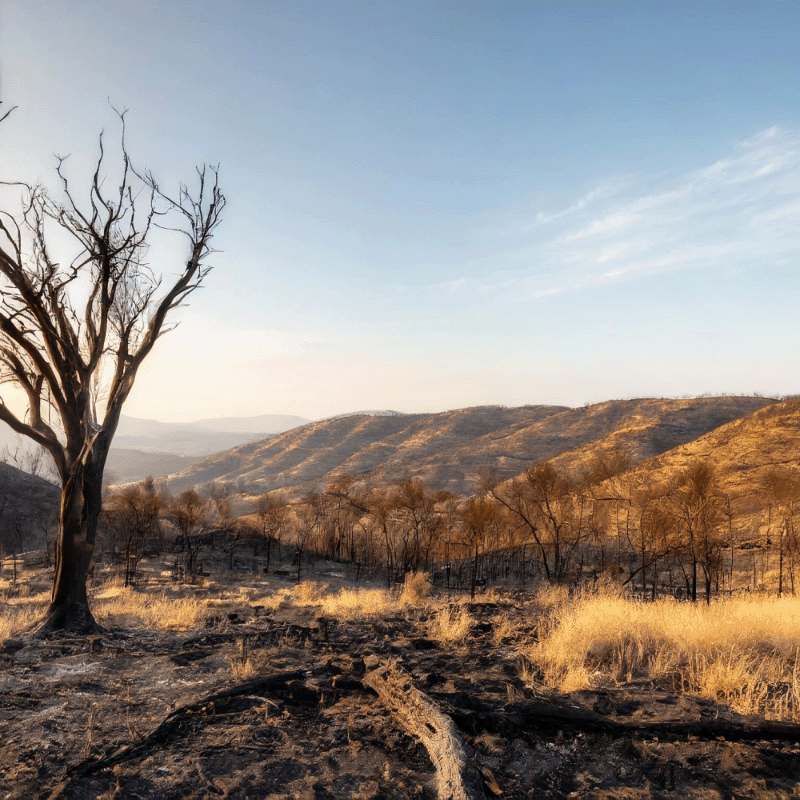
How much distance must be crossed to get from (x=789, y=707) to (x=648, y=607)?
4.05 m

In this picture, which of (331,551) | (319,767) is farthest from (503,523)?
(319,767)

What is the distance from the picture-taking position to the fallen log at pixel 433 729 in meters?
3.15

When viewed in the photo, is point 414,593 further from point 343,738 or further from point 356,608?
point 343,738

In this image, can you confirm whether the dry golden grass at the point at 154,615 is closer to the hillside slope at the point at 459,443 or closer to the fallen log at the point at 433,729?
the fallen log at the point at 433,729

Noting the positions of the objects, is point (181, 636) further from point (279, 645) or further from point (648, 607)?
point (648, 607)

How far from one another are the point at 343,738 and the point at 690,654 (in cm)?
388

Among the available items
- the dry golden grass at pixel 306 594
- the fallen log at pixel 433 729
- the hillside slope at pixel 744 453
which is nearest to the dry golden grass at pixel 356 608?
the dry golden grass at pixel 306 594

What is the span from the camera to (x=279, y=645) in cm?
714

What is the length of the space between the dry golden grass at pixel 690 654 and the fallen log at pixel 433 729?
1.61 metres

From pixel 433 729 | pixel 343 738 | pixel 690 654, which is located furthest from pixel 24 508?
pixel 690 654

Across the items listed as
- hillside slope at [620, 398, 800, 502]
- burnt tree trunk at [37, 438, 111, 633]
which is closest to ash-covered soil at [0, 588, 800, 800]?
burnt tree trunk at [37, 438, 111, 633]

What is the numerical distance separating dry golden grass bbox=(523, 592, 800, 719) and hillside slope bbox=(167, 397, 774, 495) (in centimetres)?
4306

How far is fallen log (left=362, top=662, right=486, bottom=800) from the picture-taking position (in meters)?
3.15

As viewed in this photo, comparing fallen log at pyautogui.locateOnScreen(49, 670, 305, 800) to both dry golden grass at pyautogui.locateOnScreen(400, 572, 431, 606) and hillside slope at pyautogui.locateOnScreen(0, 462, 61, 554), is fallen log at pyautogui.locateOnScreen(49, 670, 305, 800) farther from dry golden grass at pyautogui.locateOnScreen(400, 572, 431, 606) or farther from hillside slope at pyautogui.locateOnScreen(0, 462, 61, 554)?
hillside slope at pyautogui.locateOnScreen(0, 462, 61, 554)
